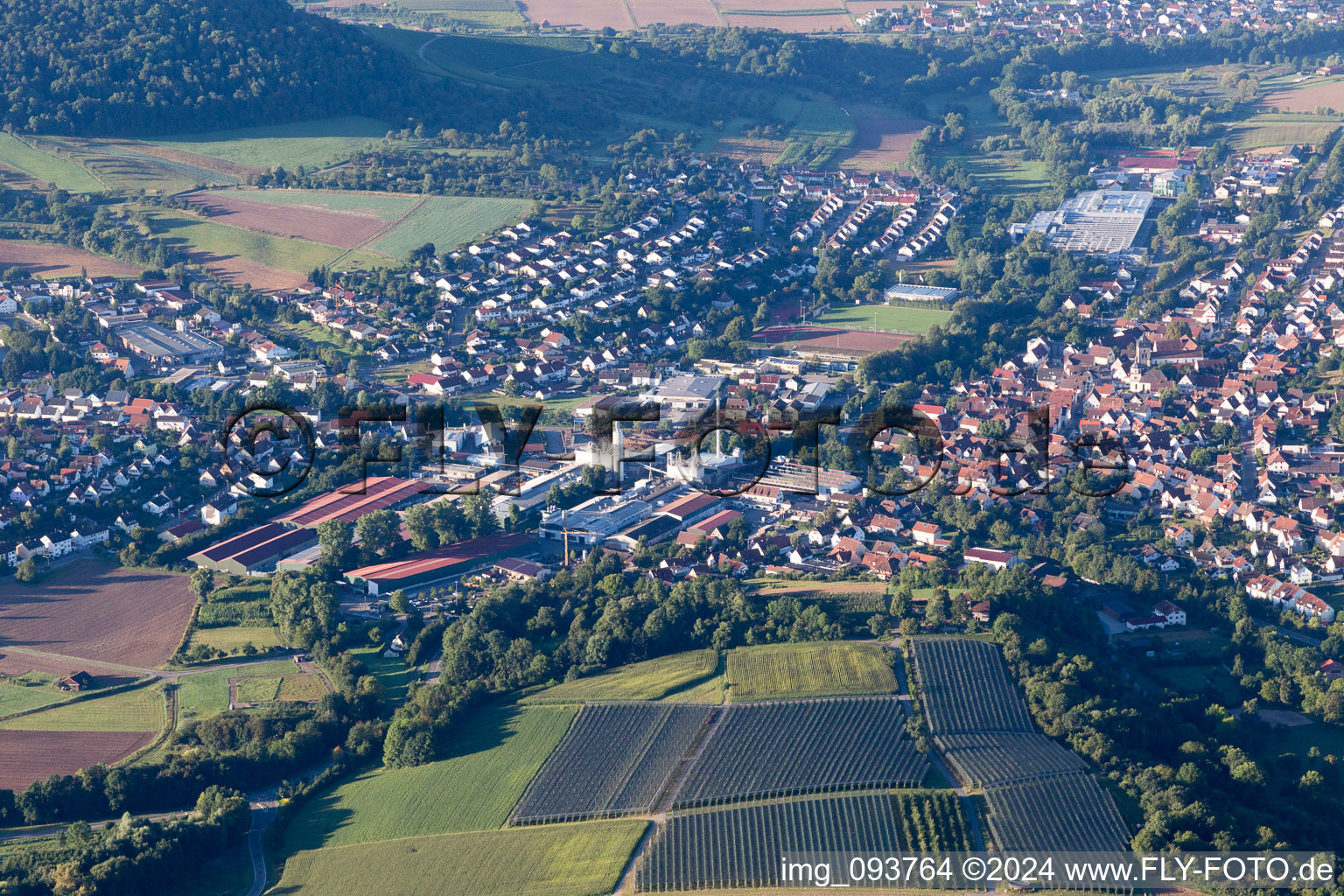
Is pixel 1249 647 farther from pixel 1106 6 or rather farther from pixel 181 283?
pixel 1106 6

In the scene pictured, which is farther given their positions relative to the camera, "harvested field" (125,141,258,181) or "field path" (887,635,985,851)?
"harvested field" (125,141,258,181)

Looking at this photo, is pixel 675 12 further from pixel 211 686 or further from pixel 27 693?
pixel 27 693

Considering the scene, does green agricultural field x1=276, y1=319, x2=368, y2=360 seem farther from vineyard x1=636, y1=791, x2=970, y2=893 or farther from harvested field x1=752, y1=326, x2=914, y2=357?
vineyard x1=636, y1=791, x2=970, y2=893

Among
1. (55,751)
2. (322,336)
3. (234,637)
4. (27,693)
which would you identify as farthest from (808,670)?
(322,336)

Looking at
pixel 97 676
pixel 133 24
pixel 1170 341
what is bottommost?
A: pixel 97 676

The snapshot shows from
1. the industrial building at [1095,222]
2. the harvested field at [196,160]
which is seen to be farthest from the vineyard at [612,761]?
the harvested field at [196,160]

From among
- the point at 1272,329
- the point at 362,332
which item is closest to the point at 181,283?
the point at 362,332

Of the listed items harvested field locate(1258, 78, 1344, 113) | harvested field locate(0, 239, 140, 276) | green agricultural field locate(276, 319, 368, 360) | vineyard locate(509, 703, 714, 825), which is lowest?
vineyard locate(509, 703, 714, 825)

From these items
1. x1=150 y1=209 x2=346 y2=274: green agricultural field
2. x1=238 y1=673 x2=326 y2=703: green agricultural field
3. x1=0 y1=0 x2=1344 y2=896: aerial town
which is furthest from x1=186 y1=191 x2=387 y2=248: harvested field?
x1=238 y1=673 x2=326 y2=703: green agricultural field
